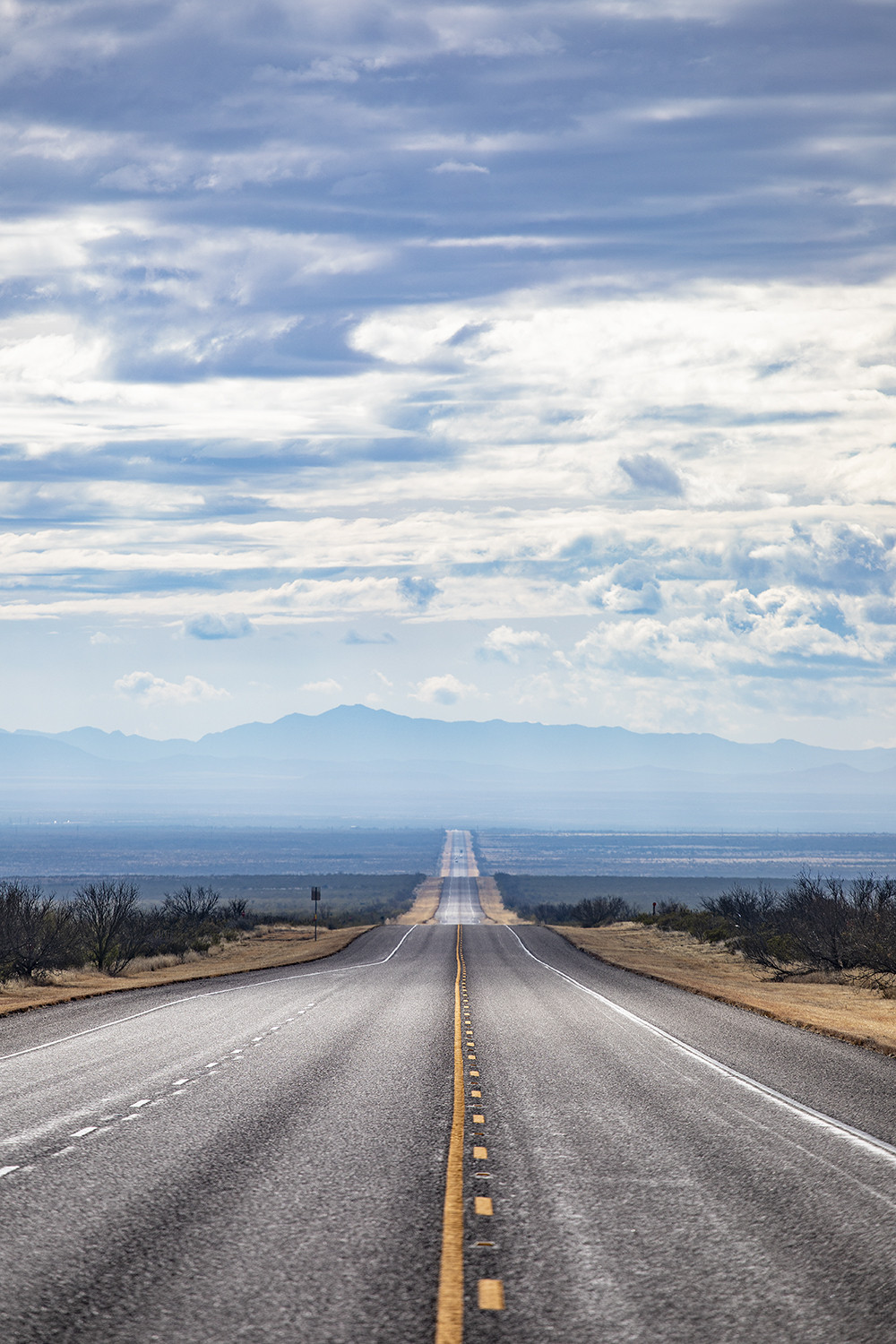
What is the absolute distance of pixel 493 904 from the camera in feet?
398

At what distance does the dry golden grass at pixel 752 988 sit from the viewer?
19.4 m

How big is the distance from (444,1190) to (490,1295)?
87.0 inches

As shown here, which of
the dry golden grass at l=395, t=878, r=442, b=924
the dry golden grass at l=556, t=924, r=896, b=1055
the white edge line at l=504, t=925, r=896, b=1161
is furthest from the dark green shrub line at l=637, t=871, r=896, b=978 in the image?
the dry golden grass at l=395, t=878, r=442, b=924

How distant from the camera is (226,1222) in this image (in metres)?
7.15

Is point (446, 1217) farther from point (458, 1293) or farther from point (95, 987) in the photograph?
point (95, 987)

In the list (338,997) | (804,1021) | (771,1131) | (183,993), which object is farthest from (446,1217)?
(183,993)

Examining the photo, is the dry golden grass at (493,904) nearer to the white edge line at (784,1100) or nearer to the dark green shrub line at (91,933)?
the dark green shrub line at (91,933)

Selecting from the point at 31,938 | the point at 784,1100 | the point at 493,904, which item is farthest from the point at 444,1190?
the point at 493,904

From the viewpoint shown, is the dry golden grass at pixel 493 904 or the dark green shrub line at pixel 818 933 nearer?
the dark green shrub line at pixel 818 933

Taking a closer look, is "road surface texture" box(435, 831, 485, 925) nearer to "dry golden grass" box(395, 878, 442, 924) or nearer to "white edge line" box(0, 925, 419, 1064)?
"dry golden grass" box(395, 878, 442, 924)

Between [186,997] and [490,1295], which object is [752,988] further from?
[490,1295]

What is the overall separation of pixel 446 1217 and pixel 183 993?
19.9 metres

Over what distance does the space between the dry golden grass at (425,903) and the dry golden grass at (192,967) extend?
1051 inches

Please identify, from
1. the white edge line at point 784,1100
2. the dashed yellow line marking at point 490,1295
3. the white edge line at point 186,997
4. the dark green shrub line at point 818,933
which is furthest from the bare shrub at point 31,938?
the dashed yellow line marking at point 490,1295
